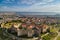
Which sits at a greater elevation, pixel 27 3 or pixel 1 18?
pixel 27 3

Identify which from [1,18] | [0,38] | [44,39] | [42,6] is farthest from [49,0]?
[0,38]

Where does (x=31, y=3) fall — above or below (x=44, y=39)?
above

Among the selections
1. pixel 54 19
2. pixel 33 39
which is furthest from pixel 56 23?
pixel 33 39

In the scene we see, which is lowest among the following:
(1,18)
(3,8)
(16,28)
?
(16,28)

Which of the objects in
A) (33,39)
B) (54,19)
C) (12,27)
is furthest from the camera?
(54,19)

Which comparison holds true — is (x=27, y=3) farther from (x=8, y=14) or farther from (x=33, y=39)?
(x=33, y=39)

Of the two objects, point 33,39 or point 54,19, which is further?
point 54,19

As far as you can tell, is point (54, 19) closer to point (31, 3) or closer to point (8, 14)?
point (31, 3)

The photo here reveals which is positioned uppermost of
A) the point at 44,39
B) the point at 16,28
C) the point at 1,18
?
the point at 1,18

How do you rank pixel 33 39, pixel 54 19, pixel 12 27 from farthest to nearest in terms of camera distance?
pixel 54 19 < pixel 12 27 < pixel 33 39
